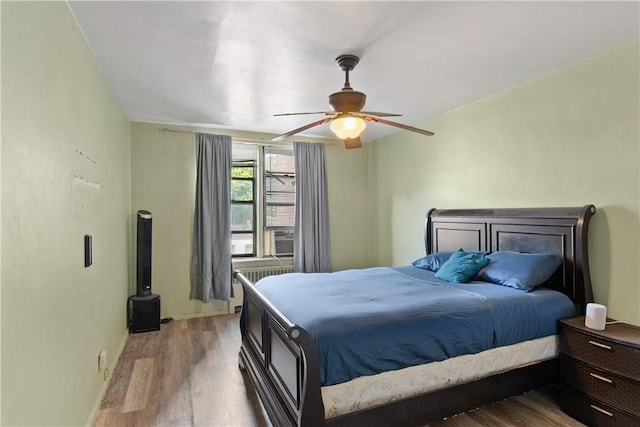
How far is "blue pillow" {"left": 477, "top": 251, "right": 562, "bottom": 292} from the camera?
2.69m

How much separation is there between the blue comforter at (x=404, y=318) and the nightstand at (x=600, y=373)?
218mm

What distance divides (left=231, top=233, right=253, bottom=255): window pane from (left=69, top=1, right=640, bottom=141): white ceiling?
2047mm

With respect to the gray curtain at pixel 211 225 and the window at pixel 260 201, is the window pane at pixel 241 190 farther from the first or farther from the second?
the gray curtain at pixel 211 225

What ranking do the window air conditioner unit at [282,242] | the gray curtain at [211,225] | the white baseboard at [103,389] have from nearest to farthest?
the white baseboard at [103,389] < the gray curtain at [211,225] < the window air conditioner unit at [282,242]

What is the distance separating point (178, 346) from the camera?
142 inches

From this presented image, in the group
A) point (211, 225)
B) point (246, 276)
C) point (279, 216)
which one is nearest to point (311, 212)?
point (279, 216)

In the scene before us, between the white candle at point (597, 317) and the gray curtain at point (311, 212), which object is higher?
the gray curtain at point (311, 212)

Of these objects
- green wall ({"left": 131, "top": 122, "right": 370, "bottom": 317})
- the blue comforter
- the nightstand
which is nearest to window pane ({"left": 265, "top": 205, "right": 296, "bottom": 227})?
green wall ({"left": 131, "top": 122, "right": 370, "bottom": 317})

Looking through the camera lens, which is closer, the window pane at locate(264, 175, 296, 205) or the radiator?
the radiator

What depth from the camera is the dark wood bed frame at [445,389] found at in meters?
1.81

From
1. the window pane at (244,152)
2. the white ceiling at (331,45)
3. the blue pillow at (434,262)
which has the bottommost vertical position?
the blue pillow at (434,262)

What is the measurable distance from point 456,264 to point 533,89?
5.67 feet

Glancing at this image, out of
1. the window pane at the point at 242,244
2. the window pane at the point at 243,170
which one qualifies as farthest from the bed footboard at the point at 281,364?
the window pane at the point at 243,170

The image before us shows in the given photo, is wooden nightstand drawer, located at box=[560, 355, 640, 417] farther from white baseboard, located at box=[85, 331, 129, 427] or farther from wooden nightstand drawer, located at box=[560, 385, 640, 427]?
white baseboard, located at box=[85, 331, 129, 427]
